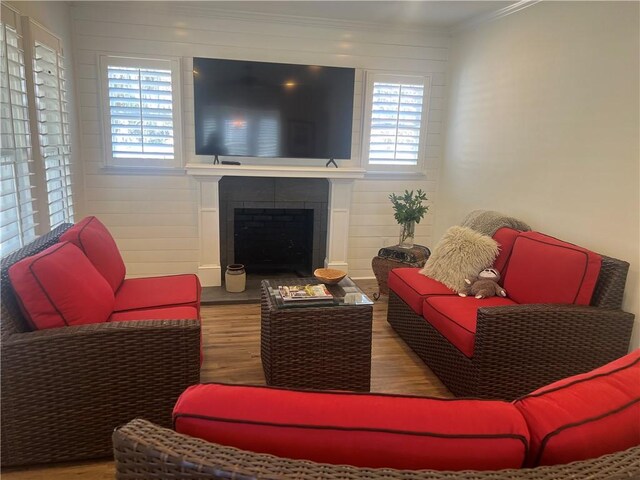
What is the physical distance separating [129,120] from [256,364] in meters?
2.63

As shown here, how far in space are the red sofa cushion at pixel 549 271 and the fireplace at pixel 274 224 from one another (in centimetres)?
224

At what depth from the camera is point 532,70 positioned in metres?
3.53

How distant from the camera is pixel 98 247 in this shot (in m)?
2.73

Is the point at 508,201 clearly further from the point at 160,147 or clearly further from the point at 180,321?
the point at 160,147

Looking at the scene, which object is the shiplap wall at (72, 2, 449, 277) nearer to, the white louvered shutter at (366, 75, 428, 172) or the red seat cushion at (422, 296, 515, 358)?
the white louvered shutter at (366, 75, 428, 172)

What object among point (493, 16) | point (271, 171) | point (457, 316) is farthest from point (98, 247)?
point (493, 16)

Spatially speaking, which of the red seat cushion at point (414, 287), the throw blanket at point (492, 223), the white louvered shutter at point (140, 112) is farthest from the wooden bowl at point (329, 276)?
the white louvered shutter at point (140, 112)

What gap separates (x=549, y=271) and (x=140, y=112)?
366cm

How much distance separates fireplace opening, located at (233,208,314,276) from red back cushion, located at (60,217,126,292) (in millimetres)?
Answer: 1812

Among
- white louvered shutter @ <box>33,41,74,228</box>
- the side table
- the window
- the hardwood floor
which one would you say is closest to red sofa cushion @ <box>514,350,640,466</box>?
the hardwood floor

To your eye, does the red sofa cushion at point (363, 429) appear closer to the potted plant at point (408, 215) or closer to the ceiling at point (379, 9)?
the potted plant at point (408, 215)

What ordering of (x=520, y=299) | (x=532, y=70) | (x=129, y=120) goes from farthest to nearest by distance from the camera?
(x=129, y=120), (x=532, y=70), (x=520, y=299)

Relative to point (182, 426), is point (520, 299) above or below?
below

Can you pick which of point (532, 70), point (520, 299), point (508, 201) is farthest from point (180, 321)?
point (532, 70)
